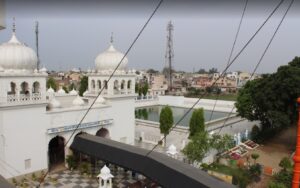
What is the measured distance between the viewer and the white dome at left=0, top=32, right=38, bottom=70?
36.6 feet

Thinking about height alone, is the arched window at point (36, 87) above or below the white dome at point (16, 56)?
below

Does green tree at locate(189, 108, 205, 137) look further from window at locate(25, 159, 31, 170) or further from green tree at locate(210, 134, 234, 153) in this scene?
window at locate(25, 159, 31, 170)

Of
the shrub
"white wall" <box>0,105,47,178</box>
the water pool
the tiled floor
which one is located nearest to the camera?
"white wall" <box>0,105,47,178</box>

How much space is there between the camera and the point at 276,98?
52.0 ft

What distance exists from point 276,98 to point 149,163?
32.7 feet

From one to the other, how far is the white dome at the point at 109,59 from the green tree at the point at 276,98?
27.9ft

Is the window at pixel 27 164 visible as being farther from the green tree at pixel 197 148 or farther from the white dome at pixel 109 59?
the green tree at pixel 197 148

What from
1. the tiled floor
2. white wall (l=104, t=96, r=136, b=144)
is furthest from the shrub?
white wall (l=104, t=96, r=136, b=144)

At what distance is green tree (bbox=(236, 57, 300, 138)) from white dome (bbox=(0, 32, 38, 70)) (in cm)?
1257

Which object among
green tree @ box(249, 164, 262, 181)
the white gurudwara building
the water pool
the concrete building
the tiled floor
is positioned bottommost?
the tiled floor

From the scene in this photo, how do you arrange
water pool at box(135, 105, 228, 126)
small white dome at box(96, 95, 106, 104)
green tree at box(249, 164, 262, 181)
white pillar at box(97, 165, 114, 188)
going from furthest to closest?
water pool at box(135, 105, 228, 126) < small white dome at box(96, 95, 106, 104) < green tree at box(249, 164, 262, 181) < white pillar at box(97, 165, 114, 188)

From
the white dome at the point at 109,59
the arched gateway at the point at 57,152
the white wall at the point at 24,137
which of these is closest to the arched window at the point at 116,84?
the white dome at the point at 109,59

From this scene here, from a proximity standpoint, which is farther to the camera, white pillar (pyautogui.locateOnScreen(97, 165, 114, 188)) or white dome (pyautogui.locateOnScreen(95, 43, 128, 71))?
white dome (pyautogui.locateOnScreen(95, 43, 128, 71))

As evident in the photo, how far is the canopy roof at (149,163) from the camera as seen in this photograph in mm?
7520
